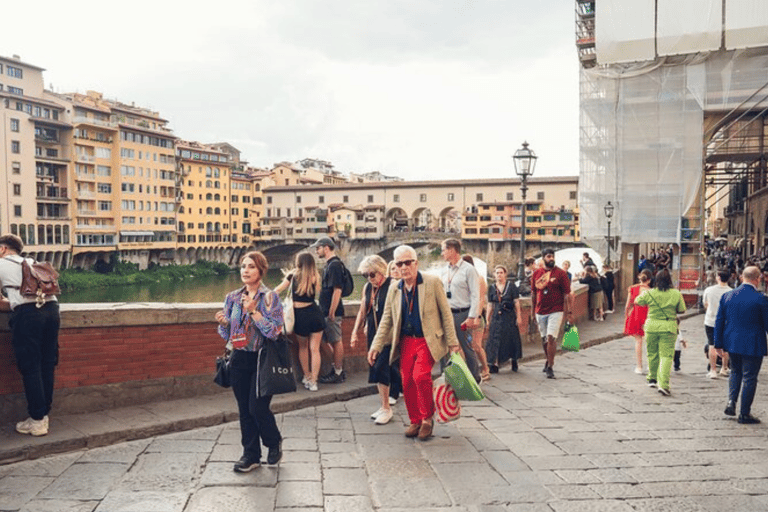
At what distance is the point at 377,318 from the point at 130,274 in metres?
62.1

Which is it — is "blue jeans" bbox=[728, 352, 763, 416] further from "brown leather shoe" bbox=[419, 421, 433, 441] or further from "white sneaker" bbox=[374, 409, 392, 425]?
"white sneaker" bbox=[374, 409, 392, 425]

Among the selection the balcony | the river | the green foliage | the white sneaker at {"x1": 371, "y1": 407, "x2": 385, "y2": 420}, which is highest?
the balcony

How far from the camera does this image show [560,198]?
6900 cm

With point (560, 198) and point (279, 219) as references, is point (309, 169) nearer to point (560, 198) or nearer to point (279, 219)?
point (279, 219)

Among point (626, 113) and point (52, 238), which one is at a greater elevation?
point (626, 113)

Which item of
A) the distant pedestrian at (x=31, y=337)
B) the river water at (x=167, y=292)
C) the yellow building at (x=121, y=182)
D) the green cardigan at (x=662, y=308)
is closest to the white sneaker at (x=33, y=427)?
the distant pedestrian at (x=31, y=337)

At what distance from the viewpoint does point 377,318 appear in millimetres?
6016

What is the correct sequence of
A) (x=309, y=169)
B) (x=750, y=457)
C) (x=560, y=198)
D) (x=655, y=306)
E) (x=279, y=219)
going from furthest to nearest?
1. (x=309, y=169)
2. (x=279, y=219)
3. (x=560, y=198)
4. (x=655, y=306)
5. (x=750, y=457)

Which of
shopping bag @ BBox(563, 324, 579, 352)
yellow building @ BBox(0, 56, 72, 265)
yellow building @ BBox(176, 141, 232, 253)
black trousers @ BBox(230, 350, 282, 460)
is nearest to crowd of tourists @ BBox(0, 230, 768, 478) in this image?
black trousers @ BBox(230, 350, 282, 460)

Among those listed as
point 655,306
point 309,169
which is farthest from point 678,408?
point 309,169

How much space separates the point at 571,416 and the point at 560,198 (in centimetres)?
6554

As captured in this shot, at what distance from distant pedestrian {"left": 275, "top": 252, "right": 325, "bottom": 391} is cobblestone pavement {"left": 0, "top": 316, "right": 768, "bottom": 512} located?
1.61 ft

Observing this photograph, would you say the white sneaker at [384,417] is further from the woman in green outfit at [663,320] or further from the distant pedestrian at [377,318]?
the woman in green outfit at [663,320]

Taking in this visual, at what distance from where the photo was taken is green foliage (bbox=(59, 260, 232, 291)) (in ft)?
184
